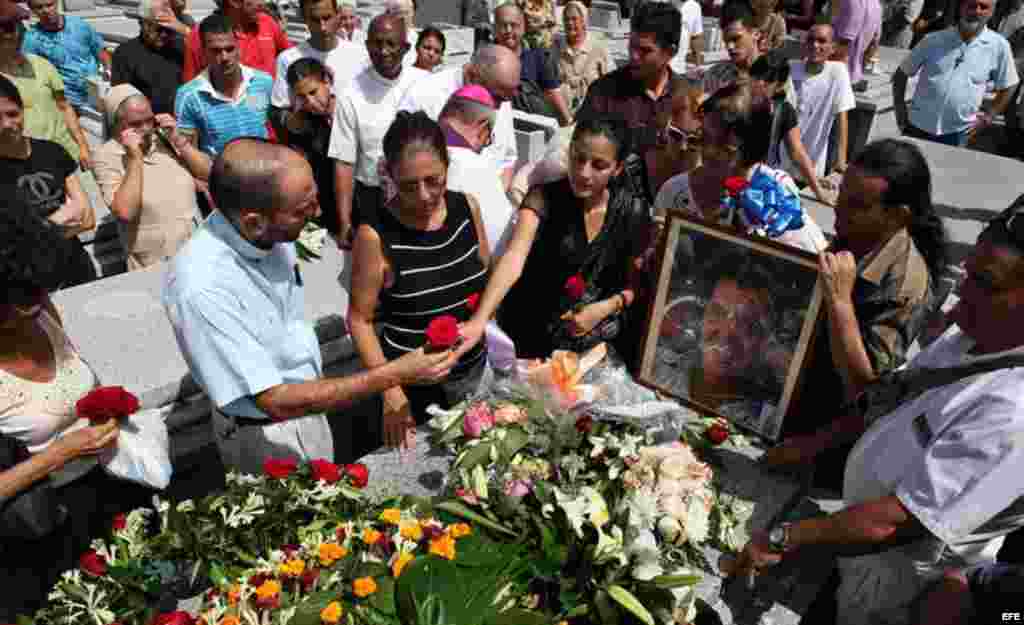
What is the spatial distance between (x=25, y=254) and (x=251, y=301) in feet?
1.81

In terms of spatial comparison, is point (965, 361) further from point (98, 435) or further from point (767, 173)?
point (98, 435)

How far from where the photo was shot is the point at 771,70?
4.24 metres

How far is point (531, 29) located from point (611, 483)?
5.93m

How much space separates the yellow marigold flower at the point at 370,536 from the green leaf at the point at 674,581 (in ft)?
2.17

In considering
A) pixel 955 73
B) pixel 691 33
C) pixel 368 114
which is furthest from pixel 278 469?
pixel 691 33

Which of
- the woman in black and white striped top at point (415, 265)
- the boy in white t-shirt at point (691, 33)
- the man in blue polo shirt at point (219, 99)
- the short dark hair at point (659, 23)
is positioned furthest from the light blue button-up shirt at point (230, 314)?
the boy in white t-shirt at point (691, 33)

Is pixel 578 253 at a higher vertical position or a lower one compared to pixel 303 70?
lower

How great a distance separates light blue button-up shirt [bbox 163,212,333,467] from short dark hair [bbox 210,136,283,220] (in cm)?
8

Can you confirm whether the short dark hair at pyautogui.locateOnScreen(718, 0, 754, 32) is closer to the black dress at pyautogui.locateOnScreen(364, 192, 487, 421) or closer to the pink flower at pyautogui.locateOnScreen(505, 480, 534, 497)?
the black dress at pyautogui.locateOnScreen(364, 192, 487, 421)

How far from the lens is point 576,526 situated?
1.72 m

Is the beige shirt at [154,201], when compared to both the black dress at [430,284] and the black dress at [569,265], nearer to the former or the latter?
the black dress at [430,284]

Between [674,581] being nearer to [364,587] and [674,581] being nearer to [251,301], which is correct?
[364,587]

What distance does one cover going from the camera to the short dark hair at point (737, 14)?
15.3 ft

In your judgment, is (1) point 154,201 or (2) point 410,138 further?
(1) point 154,201
